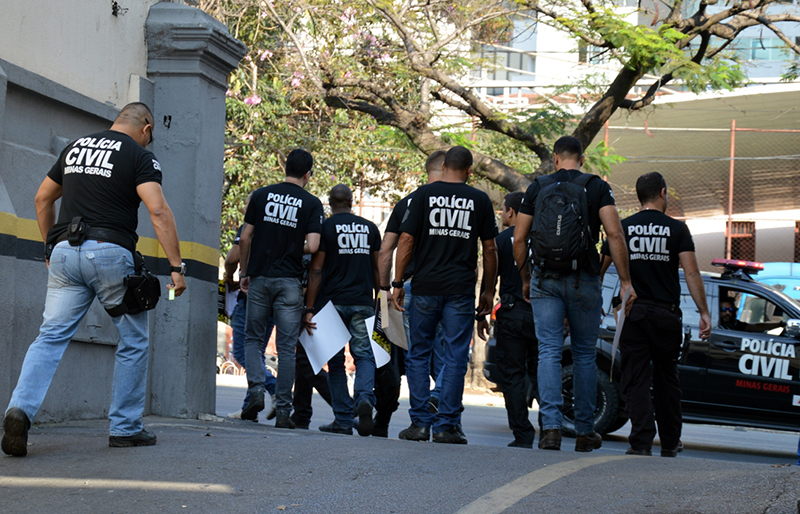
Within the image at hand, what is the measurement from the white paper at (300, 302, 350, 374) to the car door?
445 cm

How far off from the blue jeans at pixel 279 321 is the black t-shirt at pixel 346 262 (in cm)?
31

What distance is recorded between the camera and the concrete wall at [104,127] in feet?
19.8

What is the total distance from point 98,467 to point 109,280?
1.00m

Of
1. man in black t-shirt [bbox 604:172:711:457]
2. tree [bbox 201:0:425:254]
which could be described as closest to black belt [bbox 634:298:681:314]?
man in black t-shirt [bbox 604:172:711:457]

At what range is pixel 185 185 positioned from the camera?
7555mm

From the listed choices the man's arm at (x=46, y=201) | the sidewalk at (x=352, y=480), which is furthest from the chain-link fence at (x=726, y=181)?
the man's arm at (x=46, y=201)

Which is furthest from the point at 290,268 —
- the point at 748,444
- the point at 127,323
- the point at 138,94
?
the point at 748,444

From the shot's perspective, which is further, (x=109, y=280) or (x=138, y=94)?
(x=138, y=94)

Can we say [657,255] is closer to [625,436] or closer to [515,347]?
[515,347]

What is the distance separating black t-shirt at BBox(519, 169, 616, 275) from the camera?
20.9ft

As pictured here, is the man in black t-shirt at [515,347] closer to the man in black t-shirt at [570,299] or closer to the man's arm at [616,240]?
the man in black t-shirt at [570,299]

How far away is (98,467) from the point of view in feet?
15.5

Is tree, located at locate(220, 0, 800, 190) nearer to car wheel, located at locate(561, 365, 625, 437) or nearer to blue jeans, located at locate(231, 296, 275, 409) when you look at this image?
car wheel, located at locate(561, 365, 625, 437)

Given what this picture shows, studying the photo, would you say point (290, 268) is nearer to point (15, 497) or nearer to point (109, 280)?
point (109, 280)
